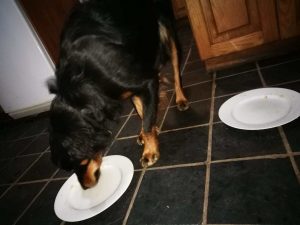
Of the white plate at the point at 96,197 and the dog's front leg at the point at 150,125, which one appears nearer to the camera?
the white plate at the point at 96,197

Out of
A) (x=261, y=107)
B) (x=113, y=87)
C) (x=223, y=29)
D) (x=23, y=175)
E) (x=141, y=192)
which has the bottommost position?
(x=23, y=175)

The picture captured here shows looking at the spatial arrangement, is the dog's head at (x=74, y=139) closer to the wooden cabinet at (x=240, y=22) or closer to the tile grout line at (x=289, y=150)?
the tile grout line at (x=289, y=150)

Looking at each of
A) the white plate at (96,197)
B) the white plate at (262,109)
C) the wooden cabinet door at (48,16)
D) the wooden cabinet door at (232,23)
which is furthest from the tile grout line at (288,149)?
the wooden cabinet door at (48,16)

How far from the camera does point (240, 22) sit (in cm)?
241

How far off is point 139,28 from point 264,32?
119 cm

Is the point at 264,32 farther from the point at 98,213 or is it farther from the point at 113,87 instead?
the point at 98,213

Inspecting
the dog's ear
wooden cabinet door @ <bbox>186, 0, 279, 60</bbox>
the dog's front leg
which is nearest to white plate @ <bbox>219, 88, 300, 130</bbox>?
the dog's front leg

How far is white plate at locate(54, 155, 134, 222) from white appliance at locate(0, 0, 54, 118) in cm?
191

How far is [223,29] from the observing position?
98.1 inches

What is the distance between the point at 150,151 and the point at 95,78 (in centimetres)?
68

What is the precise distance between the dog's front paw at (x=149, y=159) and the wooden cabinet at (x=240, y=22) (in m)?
1.36

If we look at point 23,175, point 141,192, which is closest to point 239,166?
point 141,192

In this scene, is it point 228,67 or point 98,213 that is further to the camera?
point 228,67

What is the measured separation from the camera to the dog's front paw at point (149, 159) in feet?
6.27
